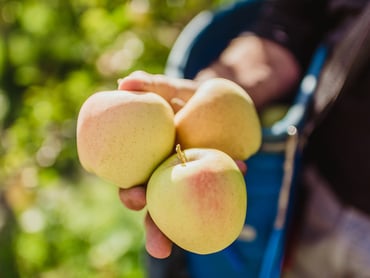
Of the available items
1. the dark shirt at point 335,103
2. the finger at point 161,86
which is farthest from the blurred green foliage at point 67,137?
the finger at point 161,86

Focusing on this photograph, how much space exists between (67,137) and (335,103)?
40.9 inches

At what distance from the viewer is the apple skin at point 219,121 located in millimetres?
778

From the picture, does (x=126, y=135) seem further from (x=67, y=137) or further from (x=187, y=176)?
(x=67, y=137)

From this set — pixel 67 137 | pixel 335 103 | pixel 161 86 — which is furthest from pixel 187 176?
pixel 67 137

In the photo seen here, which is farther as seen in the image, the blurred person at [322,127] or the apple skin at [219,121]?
the blurred person at [322,127]

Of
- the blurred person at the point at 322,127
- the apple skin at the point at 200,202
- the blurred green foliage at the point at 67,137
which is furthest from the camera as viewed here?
the blurred green foliage at the point at 67,137

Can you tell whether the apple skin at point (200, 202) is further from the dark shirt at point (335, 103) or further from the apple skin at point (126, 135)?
the dark shirt at point (335, 103)

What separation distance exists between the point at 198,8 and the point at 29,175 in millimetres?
670

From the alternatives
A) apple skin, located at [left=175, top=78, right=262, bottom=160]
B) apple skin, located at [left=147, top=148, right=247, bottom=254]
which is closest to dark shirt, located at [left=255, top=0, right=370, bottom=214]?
apple skin, located at [left=175, top=78, right=262, bottom=160]

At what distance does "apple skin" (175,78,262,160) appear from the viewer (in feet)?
2.55

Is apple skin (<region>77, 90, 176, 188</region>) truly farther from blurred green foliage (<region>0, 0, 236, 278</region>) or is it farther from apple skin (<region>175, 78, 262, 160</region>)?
blurred green foliage (<region>0, 0, 236, 278</region>)

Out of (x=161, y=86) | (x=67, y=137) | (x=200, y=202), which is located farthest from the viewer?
(x=67, y=137)

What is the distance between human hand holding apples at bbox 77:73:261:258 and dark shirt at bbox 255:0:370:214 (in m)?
0.25

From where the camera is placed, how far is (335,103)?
3.37ft
